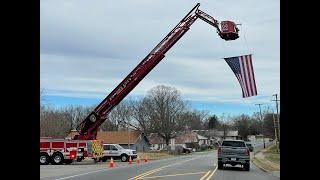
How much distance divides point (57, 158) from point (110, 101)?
789cm

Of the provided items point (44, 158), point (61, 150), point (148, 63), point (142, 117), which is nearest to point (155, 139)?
point (142, 117)

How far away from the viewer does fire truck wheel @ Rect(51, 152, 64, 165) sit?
40.1 meters

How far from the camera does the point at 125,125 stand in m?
133

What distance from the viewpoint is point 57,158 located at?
132 ft

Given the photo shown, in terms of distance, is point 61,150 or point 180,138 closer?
point 61,150

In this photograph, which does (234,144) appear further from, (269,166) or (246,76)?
(246,76)

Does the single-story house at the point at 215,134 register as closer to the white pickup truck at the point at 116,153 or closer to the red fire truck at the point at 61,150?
the white pickup truck at the point at 116,153

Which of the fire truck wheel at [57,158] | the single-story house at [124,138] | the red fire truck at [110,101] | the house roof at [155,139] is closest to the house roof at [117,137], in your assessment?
the single-story house at [124,138]

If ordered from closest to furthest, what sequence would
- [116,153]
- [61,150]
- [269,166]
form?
[269,166] → [61,150] → [116,153]

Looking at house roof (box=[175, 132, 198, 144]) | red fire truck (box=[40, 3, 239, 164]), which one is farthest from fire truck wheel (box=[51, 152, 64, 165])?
house roof (box=[175, 132, 198, 144])

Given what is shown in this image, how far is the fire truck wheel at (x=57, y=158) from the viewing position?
40062 millimetres
